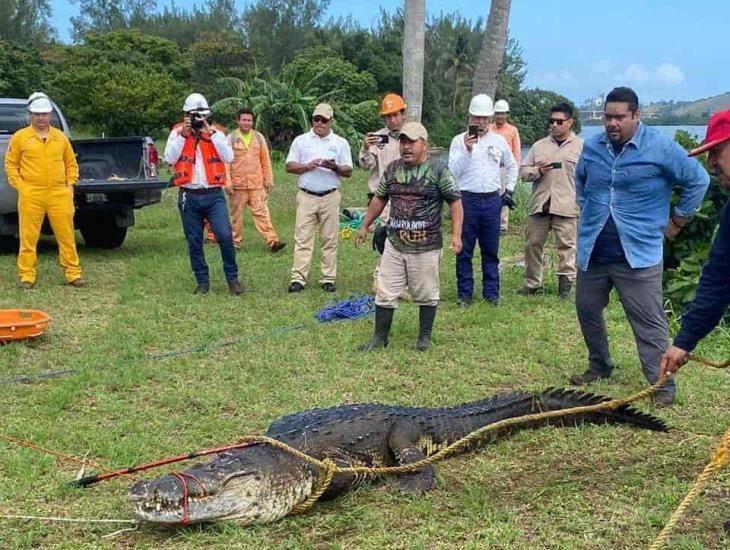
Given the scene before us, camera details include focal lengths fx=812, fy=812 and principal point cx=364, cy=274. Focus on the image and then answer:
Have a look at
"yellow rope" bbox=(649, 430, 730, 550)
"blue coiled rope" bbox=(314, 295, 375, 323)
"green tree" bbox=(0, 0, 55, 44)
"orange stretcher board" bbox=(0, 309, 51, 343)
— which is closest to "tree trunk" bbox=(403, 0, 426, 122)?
"blue coiled rope" bbox=(314, 295, 375, 323)

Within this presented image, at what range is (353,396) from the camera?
5.37 metres

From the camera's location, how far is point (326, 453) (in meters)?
3.93

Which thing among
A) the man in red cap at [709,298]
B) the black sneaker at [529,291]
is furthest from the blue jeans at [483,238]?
the man in red cap at [709,298]

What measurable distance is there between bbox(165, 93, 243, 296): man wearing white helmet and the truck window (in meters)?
3.45

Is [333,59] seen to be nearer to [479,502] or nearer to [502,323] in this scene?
[502,323]

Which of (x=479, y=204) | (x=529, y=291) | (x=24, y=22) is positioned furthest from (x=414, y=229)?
(x=24, y=22)

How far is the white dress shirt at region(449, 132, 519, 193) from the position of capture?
7840 millimetres

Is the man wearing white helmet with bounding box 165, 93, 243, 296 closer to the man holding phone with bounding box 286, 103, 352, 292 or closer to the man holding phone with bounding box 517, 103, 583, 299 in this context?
the man holding phone with bounding box 286, 103, 352, 292

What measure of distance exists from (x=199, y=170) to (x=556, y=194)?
350 cm

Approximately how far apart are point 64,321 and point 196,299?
1.29 meters

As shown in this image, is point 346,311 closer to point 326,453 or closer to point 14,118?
point 326,453

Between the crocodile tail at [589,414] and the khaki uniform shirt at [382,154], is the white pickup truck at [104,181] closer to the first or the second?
the khaki uniform shirt at [382,154]

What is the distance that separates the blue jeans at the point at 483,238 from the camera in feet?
25.8

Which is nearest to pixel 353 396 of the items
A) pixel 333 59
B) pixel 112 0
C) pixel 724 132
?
pixel 724 132
